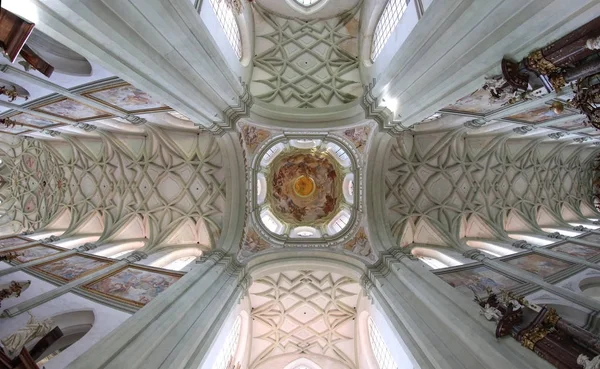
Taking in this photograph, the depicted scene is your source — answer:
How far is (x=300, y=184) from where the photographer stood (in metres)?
17.1

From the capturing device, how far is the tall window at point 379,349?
12.9m

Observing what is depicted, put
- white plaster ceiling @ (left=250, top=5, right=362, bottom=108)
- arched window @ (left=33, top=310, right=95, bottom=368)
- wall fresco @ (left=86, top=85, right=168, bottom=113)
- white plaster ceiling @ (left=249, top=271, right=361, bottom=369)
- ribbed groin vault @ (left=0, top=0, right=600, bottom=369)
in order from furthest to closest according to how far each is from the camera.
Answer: white plaster ceiling @ (left=250, top=5, right=362, bottom=108)
white plaster ceiling @ (left=249, top=271, right=361, bottom=369)
wall fresco @ (left=86, top=85, right=168, bottom=113)
arched window @ (left=33, top=310, right=95, bottom=368)
ribbed groin vault @ (left=0, top=0, right=600, bottom=369)

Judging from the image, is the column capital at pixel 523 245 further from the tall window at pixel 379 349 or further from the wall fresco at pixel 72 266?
the wall fresco at pixel 72 266

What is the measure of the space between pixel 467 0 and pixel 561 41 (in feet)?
6.78

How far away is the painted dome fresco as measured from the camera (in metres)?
16.3

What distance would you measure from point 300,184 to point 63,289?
1100 centimetres

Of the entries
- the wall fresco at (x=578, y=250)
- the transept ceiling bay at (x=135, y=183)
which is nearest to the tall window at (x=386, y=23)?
the transept ceiling bay at (x=135, y=183)

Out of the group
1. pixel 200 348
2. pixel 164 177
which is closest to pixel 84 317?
pixel 200 348

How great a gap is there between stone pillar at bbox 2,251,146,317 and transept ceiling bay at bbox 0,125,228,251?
3474mm

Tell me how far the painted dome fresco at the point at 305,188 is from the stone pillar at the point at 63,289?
643 cm

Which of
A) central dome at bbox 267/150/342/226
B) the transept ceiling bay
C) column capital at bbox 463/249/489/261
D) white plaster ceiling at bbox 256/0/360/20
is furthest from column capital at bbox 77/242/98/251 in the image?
column capital at bbox 463/249/489/261

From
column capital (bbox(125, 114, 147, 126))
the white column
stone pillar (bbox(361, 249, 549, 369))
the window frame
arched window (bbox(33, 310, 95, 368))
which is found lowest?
arched window (bbox(33, 310, 95, 368))

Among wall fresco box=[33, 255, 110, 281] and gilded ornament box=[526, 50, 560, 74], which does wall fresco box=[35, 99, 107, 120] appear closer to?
wall fresco box=[33, 255, 110, 281]

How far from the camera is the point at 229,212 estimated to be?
14805 mm
